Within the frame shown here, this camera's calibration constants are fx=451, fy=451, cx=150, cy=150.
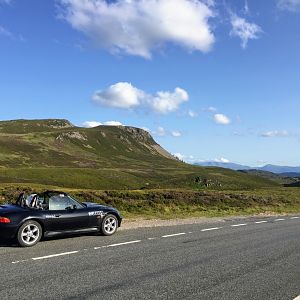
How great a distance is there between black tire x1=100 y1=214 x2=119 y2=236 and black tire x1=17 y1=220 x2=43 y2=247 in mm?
2317

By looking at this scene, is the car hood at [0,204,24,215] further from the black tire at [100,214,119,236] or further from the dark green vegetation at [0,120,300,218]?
the dark green vegetation at [0,120,300,218]

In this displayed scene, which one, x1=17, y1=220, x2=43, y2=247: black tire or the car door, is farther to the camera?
the car door

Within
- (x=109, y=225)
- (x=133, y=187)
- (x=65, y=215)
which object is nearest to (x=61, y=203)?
(x=65, y=215)

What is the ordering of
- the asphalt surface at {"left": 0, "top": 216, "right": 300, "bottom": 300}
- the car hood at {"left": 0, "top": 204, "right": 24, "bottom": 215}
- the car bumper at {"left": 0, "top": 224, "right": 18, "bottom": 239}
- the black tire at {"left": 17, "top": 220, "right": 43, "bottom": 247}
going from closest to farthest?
1. the asphalt surface at {"left": 0, "top": 216, "right": 300, "bottom": 300}
2. the car bumper at {"left": 0, "top": 224, "right": 18, "bottom": 239}
3. the black tire at {"left": 17, "top": 220, "right": 43, "bottom": 247}
4. the car hood at {"left": 0, "top": 204, "right": 24, "bottom": 215}

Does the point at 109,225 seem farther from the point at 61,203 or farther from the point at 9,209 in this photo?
the point at 9,209

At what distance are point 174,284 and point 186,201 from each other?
1233 inches

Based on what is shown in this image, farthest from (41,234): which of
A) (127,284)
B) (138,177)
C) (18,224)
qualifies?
(138,177)

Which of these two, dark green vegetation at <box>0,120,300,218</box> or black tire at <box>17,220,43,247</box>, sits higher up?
dark green vegetation at <box>0,120,300,218</box>

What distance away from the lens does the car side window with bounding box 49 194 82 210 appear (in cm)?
1314

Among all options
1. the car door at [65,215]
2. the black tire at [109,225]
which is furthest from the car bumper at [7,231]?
the black tire at [109,225]

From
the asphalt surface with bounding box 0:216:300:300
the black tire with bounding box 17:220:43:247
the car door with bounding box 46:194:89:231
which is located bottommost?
the asphalt surface with bounding box 0:216:300:300

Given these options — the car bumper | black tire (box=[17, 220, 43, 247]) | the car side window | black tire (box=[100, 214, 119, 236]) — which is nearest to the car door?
A: the car side window

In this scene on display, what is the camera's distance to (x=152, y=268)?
9.30 m

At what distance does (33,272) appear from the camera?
866 cm
